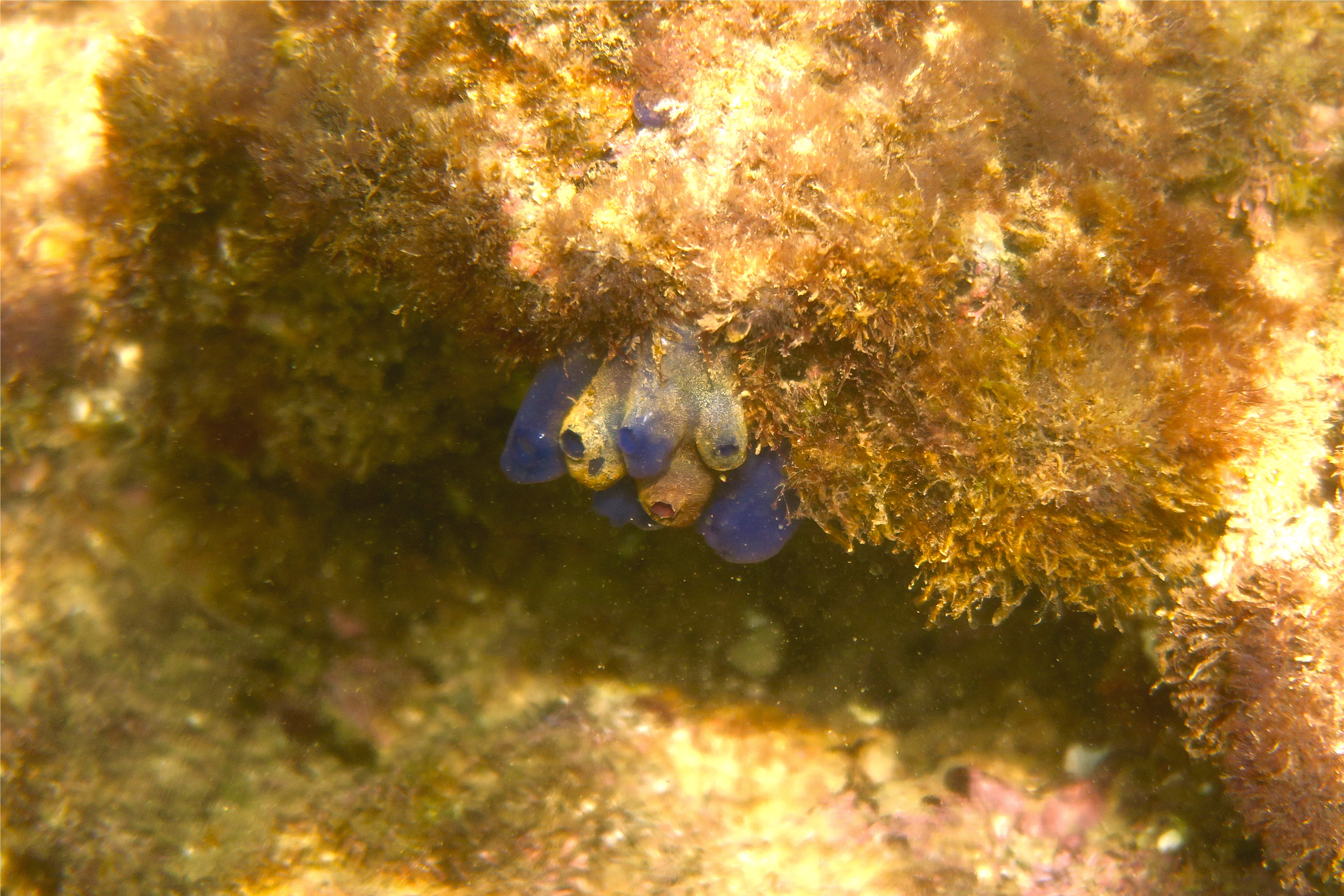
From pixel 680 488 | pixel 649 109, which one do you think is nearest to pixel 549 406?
pixel 680 488

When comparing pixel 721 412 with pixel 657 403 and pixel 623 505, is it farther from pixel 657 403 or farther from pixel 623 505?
pixel 623 505

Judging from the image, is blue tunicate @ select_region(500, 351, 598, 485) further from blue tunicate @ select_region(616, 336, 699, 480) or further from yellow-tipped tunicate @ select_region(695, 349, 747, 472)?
yellow-tipped tunicate @ select_region(695, 349, 747, 472)

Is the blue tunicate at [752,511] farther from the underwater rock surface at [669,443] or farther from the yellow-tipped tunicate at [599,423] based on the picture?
the yellow-tipped tunicate at [599,423]

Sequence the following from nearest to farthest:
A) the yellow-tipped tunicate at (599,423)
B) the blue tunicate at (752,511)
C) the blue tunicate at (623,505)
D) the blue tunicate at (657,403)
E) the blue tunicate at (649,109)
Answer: the blue tunicate at (649,109), the blue tunicate at (657,403), the yellow-tipped tunicate at (599,423), the blue tunicate at (752,511), the blue tunicate at (623,505)

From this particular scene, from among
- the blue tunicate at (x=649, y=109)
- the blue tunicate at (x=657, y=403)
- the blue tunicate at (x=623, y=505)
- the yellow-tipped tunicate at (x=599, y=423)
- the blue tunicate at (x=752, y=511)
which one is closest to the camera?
the blue tunicate at (x=649, y=109)

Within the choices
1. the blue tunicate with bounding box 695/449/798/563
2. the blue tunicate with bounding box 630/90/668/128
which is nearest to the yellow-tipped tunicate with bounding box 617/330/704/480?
the blue tunicate with bounding box 695/449/798/563

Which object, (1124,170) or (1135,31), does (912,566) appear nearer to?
(1124,170)

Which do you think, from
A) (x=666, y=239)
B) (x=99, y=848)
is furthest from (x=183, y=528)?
(x=666, y=239)

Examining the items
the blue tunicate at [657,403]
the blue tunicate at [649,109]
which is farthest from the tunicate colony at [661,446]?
the blue tunicate at [649,109]
